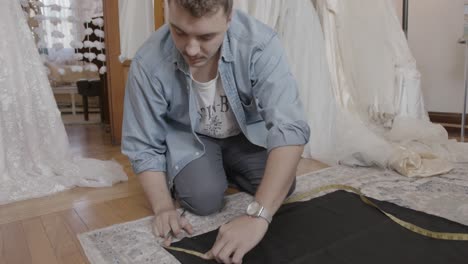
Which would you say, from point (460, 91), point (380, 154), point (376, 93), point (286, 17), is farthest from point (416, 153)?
point (460, 91)

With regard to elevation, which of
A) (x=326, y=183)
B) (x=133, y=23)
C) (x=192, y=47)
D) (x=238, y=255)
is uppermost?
(x=133, y=23)

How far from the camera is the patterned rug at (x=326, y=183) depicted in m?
0.83

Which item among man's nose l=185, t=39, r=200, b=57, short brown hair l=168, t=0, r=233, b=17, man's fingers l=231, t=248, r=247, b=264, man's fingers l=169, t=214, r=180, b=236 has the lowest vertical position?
man's fingers l=169, t=214, r=180, b=236

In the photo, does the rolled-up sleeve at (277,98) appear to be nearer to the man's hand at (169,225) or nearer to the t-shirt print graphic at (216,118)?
the t-shirt print graphic at (216,118)

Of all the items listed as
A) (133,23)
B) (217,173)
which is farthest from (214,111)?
(133,23)

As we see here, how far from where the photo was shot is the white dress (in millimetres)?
1376

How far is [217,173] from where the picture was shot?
43.0 inches

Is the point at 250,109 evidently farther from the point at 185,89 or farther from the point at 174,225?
the point at 174,225

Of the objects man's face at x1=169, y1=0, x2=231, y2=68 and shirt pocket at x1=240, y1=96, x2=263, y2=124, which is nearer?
man's face at x1=169, y1=0, x2=231, y2=68

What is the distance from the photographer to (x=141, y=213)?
3.59 feet

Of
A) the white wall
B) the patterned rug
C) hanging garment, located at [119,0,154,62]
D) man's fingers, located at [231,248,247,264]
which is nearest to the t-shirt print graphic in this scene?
the patterned rug

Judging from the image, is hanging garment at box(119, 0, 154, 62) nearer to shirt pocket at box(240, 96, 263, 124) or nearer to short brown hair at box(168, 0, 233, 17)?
shirt pocket at box(240, 96, 263, 124)

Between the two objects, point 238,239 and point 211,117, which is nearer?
point 238,239

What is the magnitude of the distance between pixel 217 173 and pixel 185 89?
0.89 ft
